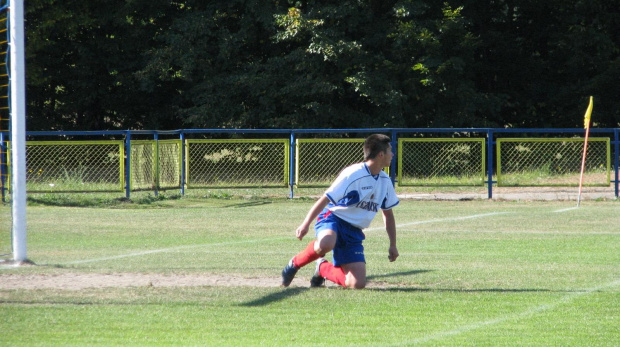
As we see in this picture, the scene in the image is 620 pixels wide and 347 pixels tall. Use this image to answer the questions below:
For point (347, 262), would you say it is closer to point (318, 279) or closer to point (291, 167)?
point (318, 279)

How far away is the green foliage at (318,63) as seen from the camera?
98.9 feet

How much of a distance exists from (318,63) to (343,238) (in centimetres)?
2221

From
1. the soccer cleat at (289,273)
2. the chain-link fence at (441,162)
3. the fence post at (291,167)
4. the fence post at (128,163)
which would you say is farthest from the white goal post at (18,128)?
the chain-link fence at (441,162)

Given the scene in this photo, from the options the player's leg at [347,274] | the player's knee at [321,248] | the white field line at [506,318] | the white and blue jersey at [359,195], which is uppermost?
the white and blue jersey at [359,195]

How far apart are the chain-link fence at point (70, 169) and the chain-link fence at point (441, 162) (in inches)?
Answer: 270

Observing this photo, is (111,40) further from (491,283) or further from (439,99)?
(491,283)

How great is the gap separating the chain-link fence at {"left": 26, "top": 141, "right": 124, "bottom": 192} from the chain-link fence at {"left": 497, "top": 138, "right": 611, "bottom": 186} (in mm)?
9289

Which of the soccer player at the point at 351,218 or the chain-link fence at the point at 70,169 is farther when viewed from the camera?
the chain-link fence at the point at 70,169

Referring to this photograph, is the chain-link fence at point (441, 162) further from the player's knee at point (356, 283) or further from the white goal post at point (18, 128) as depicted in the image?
the player's knee at point (356, 283)

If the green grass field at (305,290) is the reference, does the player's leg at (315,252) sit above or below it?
above

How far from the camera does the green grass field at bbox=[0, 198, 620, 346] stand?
6.24 m

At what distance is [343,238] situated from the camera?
8.32 metres

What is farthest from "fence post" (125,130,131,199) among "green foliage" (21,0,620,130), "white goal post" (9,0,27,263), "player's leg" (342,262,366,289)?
"player's leg" (342,262,366,289)

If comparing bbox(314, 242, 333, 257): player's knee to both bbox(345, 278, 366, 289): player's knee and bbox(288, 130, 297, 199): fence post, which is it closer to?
bbox(345, 278, 366, 289): player's knee
